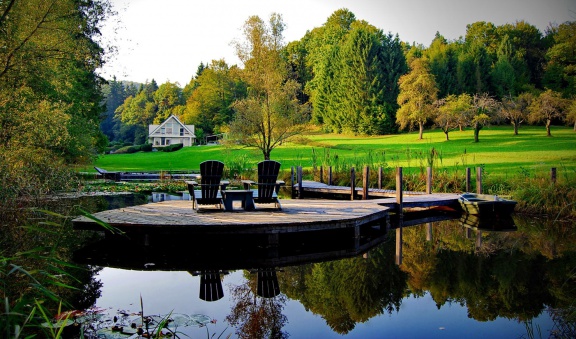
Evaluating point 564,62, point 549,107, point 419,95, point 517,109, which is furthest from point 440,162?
point 564,62

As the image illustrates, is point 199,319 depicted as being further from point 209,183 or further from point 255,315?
point 209,183

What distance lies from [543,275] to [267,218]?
478 cm

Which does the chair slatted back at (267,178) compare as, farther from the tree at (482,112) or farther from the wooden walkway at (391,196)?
the tree at (482,112)

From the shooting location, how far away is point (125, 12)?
20.6 meters

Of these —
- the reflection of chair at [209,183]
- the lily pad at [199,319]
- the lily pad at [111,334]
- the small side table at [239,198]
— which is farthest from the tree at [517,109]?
the lily pad at [111,334]

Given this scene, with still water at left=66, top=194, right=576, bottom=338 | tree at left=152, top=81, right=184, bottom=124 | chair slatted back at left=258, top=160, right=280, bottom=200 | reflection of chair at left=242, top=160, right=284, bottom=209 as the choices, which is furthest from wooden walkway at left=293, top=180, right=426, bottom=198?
tree at left=152, top=81, right=184, bottom=124

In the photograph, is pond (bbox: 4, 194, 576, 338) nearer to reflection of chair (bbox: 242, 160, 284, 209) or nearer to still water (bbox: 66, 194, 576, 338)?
still water (bbox: 66, 194, 576, 338)

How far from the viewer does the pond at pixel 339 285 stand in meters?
5.47

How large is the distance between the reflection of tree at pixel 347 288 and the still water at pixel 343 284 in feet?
0.06

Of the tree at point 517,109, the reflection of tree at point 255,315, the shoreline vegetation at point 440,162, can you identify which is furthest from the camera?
the tree at point 517,109

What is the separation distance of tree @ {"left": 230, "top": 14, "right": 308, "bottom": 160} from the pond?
14.4 meters

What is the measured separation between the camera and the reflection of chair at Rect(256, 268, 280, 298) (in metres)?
6.56

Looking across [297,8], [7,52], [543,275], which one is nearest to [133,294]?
[543,275]

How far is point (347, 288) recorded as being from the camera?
6.82m
